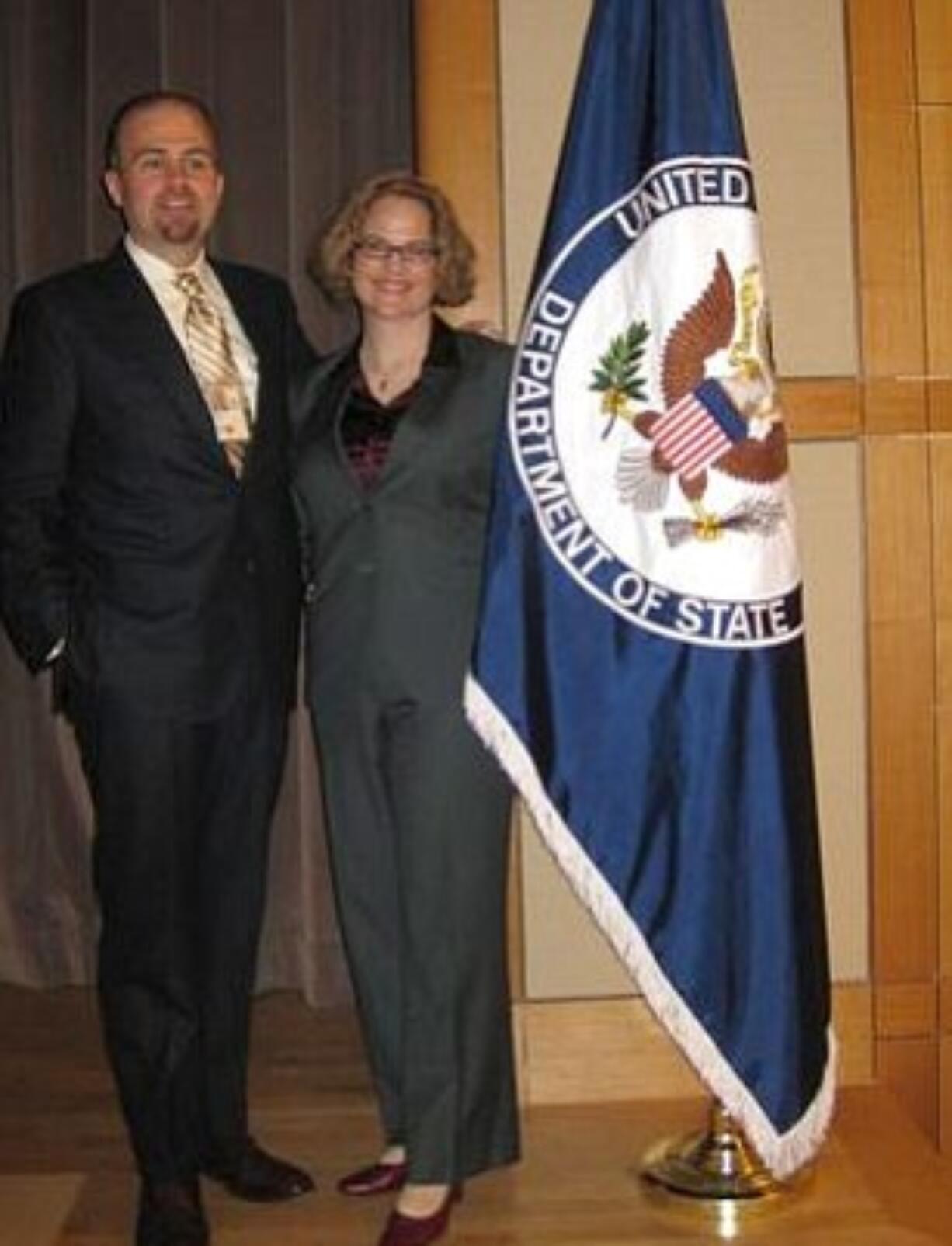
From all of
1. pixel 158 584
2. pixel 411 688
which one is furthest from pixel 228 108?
pixel 411 688

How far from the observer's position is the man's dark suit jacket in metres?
2.17

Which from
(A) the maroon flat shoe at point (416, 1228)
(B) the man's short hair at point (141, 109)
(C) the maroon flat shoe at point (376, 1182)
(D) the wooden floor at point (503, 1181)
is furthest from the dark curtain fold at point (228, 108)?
(A) the maroon flat shoe at point (416, 1228)

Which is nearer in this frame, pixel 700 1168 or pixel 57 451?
pixel 57 451

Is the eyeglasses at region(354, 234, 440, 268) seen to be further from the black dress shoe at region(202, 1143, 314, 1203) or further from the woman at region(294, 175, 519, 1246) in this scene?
the black dress shoe at region(202, 1143, 314, 1203)

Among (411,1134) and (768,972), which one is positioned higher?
(768,972)

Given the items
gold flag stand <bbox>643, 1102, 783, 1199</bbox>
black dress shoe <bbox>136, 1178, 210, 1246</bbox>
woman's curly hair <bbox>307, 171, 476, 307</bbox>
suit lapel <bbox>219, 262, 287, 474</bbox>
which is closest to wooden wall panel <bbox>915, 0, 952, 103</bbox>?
woman's curly hair <bbox>307, 171, 476, 307</bbox>

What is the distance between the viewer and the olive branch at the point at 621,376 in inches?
90.7

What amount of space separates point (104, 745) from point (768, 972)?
1.00 metres

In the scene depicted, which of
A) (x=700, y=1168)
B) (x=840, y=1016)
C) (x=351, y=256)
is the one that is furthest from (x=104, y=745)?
(x=840, y=1016)

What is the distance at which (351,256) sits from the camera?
7.40ft

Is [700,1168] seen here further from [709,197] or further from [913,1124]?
[709,197]

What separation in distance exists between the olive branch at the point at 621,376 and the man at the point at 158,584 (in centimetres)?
47

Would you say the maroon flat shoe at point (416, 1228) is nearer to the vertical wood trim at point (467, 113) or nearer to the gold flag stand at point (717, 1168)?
the gold flag stand at point (717, 1168)

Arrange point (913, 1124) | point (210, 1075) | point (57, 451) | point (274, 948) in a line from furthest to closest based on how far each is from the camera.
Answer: point (274, 948), point (913, 1124), point (210, 1075), point (57, 451)
